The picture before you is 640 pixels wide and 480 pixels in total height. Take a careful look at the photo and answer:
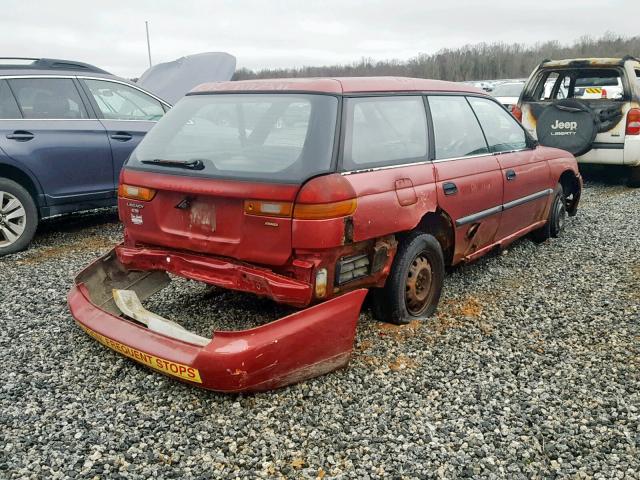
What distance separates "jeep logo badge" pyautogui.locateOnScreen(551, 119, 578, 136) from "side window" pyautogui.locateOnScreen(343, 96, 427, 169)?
4999 millimetres

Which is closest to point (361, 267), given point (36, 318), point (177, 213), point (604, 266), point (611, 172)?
point (177, 213)

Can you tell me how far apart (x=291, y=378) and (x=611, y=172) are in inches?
353

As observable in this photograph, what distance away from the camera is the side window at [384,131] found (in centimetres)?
345

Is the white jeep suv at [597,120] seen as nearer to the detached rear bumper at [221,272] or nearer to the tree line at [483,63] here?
the detached rear bumper at [221,272]

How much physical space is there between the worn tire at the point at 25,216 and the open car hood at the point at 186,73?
1305 cm

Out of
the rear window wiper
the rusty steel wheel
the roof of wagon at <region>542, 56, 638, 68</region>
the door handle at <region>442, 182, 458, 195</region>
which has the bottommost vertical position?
the rusty steel wheel

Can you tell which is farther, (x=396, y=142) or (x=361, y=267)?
(x=396, y=142)

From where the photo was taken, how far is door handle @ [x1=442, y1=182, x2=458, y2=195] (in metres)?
4.00

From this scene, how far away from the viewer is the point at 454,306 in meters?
4.40

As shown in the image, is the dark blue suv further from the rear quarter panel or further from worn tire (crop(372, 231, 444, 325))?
the rear quarter panel

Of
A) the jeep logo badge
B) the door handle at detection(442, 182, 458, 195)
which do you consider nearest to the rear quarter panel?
the door handle at detection(442, 182, 458, 195)

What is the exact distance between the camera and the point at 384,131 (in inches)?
147

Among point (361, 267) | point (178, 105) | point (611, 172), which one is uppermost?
point (178, 105)

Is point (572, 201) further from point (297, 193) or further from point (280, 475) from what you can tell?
point (280, 475)
